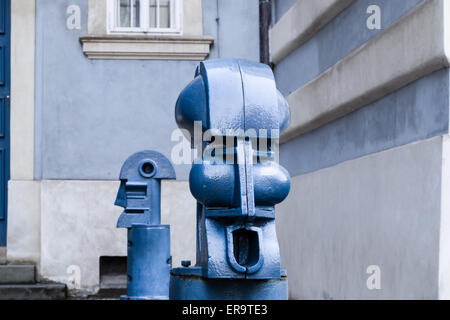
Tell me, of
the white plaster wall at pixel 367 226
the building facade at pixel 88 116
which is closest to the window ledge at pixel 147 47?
the building facade at pixel 88 116

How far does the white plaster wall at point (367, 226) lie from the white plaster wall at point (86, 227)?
1.09 m

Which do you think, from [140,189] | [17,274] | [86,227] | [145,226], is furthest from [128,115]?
[145,226]

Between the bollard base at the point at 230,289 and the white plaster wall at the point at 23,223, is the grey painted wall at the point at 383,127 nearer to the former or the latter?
the bollard base at the point at 230,289

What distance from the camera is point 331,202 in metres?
6.21

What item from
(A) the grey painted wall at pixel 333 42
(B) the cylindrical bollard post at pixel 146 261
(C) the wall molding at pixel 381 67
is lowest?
(B) the cylindrical bollard post at pixel 146 261

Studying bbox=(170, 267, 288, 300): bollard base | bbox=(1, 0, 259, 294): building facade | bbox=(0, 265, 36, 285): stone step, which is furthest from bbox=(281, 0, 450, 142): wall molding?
bbox=(0, 265, 36, 285): stone step

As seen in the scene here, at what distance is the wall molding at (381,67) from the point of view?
14.3ft

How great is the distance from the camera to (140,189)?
4.95 metres

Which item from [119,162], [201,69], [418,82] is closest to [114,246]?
[119,162]

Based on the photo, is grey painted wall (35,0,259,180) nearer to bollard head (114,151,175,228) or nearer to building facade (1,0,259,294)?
building facade (1,0,259,294)

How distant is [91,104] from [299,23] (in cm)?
234

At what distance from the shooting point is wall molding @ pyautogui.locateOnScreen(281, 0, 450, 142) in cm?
437

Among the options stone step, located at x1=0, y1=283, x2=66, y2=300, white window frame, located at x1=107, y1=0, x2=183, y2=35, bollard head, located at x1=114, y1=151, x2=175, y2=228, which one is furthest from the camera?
white window frame, located at x1=107, y1=0, x2=183, y2=35

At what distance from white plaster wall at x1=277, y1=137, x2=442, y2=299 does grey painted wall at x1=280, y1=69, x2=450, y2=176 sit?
107 mm
